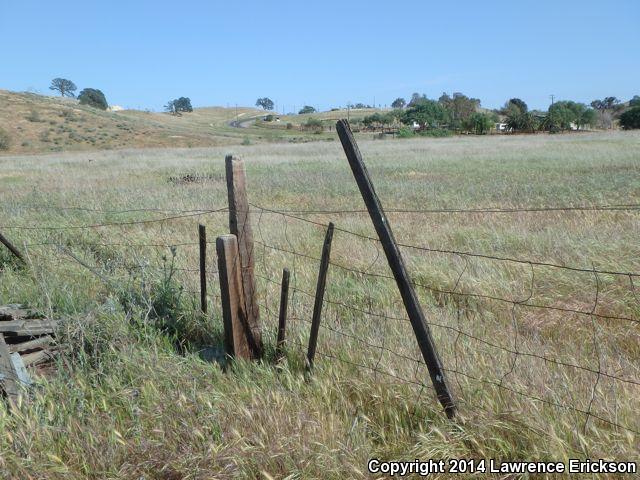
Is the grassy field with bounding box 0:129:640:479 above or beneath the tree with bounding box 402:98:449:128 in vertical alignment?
beneath

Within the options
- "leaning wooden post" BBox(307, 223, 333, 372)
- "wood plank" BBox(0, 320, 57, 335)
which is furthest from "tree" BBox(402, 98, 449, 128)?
"leaning wooden post" BBox(307, 223, 333, 372)

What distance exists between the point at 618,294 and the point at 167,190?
39.4ft

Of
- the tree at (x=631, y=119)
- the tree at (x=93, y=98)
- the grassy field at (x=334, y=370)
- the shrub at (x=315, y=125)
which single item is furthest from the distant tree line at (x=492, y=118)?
the grassy field at (x=334, y=370)

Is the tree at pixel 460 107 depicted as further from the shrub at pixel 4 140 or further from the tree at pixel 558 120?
the shrub at pixel 4 140

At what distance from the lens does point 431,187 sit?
1573 cm

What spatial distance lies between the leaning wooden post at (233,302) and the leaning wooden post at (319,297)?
1.70 ft

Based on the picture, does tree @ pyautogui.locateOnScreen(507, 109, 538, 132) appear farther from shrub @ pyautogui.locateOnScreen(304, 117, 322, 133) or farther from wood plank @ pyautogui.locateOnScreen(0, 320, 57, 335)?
wood plank @ pyautogui.locateOnScreen(0, 320, 57, 335)

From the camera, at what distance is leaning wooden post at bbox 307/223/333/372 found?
3.42m

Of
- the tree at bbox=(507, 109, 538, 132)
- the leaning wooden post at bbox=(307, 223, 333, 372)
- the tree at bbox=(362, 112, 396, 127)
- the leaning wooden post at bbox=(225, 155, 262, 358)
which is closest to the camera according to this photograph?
the leaning wooden post at bbox=(307, 223, 333, 372)

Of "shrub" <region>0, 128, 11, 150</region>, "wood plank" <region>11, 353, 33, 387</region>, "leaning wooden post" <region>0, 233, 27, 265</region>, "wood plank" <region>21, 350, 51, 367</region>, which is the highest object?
"shrub" <region>0, 128, 11, 150</region>

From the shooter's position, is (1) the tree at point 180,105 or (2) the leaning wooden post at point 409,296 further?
(1) the tree at point 180,105

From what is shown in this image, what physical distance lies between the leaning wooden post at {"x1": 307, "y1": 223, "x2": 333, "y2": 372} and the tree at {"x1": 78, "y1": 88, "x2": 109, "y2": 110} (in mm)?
128437

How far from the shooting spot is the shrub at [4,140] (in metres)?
53.2

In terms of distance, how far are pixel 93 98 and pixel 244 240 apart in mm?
135208
